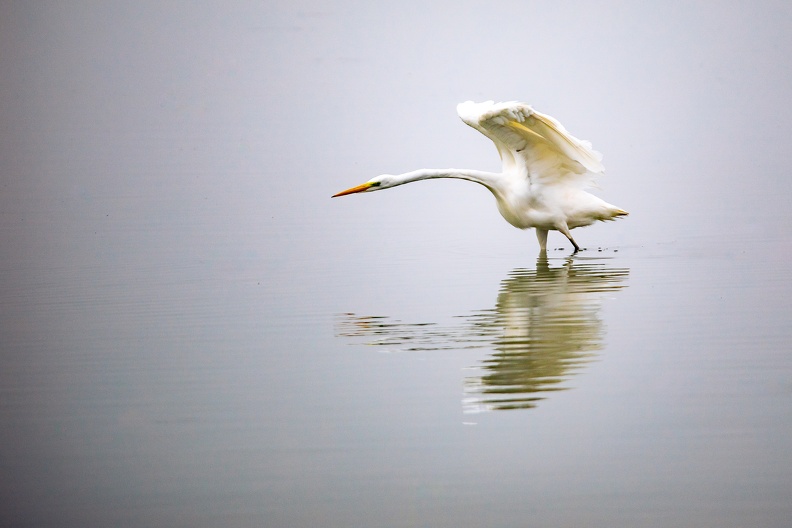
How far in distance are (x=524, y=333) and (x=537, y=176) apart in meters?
5.31

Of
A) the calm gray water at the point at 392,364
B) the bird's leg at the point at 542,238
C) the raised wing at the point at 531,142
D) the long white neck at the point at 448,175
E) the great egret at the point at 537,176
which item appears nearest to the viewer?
the calm gray water at the point at 392,364

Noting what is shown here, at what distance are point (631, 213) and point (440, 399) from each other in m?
12.5

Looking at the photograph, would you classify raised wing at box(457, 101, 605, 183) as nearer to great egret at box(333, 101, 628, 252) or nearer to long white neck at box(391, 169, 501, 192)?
great egret at box(333, 101, 628, 252)

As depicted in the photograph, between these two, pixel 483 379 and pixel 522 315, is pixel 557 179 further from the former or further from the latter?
pixel 483 379

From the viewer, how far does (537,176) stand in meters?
15.6

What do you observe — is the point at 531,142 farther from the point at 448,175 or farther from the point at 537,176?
the point at 448,175

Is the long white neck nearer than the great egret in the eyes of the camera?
No

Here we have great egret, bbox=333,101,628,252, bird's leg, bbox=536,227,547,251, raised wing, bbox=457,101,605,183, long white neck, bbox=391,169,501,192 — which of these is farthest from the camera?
bird's leg, bbox=536,227,547,251

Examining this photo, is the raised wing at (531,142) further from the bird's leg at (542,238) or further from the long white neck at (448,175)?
the bird's leg at (542,238)

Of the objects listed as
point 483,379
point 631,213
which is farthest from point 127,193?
point 483,379

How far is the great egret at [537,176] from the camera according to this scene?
584 inches

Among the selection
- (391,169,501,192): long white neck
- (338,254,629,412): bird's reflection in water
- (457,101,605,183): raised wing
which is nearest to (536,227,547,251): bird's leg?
(457,101,605,183): raised wing

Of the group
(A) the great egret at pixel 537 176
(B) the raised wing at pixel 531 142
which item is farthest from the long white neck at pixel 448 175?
(B) the raised wing at pixel 531 142

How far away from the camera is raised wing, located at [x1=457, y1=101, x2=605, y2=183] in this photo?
561 inches
